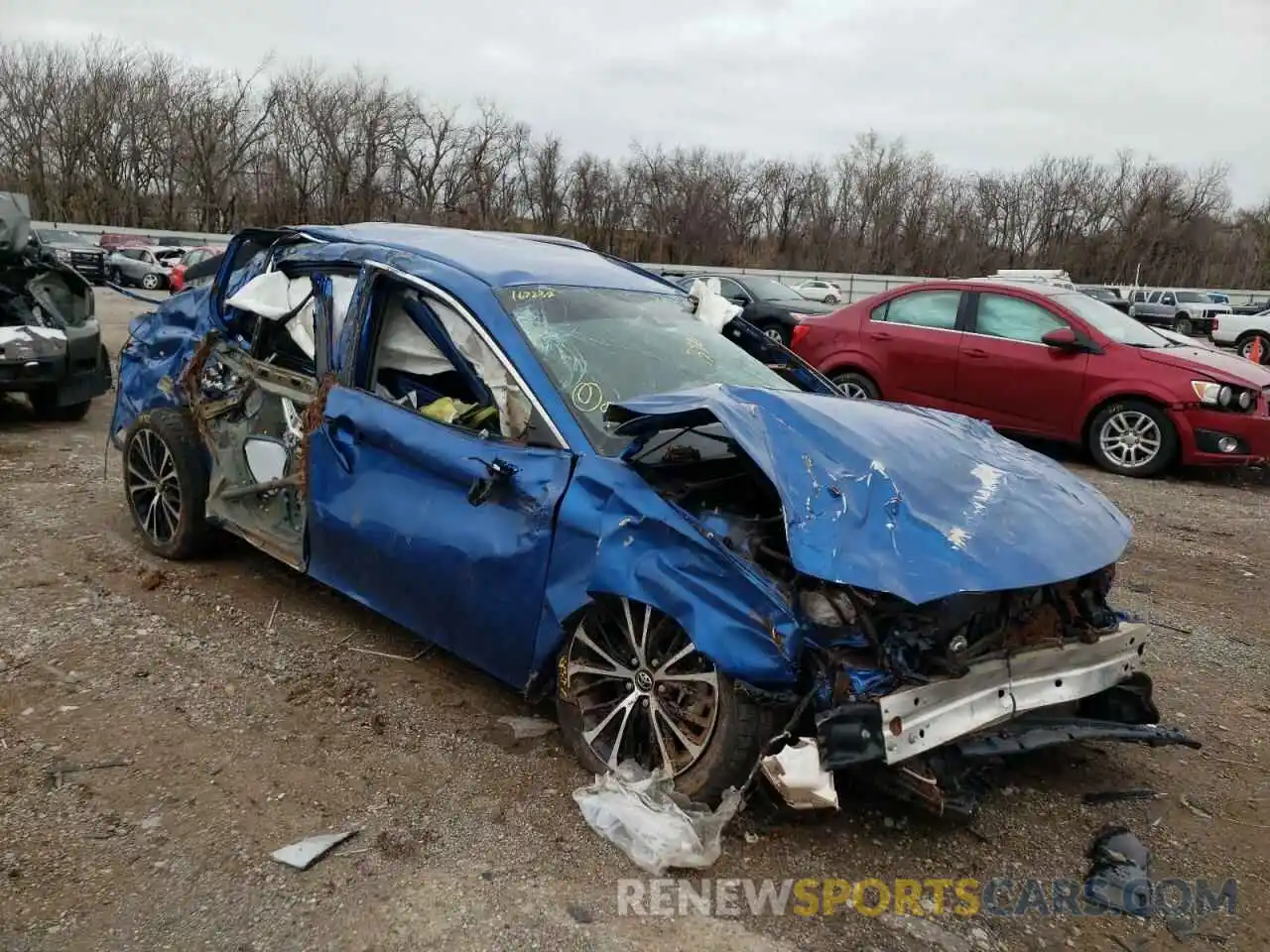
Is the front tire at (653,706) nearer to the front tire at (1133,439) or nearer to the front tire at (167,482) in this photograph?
the front tire at (167,482)

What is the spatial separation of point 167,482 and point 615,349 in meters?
2.66

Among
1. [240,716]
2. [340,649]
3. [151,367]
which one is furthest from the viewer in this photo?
[151,367]

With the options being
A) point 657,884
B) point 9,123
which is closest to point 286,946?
point 657,884

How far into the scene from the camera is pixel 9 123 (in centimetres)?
5550

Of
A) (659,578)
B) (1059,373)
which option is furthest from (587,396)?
(1059,373)

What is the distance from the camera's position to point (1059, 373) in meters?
8.33

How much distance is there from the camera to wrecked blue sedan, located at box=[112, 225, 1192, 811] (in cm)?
264

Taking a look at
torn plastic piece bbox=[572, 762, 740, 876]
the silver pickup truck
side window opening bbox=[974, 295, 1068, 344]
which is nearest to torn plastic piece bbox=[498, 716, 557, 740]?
torn plastic piece bbox=[572, 762, 740, 876]

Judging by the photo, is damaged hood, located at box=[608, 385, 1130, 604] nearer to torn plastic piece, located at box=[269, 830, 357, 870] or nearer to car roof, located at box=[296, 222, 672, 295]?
car roof, located at box=[296, 222, 672, 295]

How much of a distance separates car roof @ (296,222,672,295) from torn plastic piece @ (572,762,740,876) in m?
1.94

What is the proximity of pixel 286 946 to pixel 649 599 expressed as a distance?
1285 millimetres

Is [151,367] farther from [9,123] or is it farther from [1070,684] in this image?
[9,123]

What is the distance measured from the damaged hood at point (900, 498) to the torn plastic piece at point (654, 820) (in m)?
0.80

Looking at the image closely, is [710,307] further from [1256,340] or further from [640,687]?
[1256,340]
